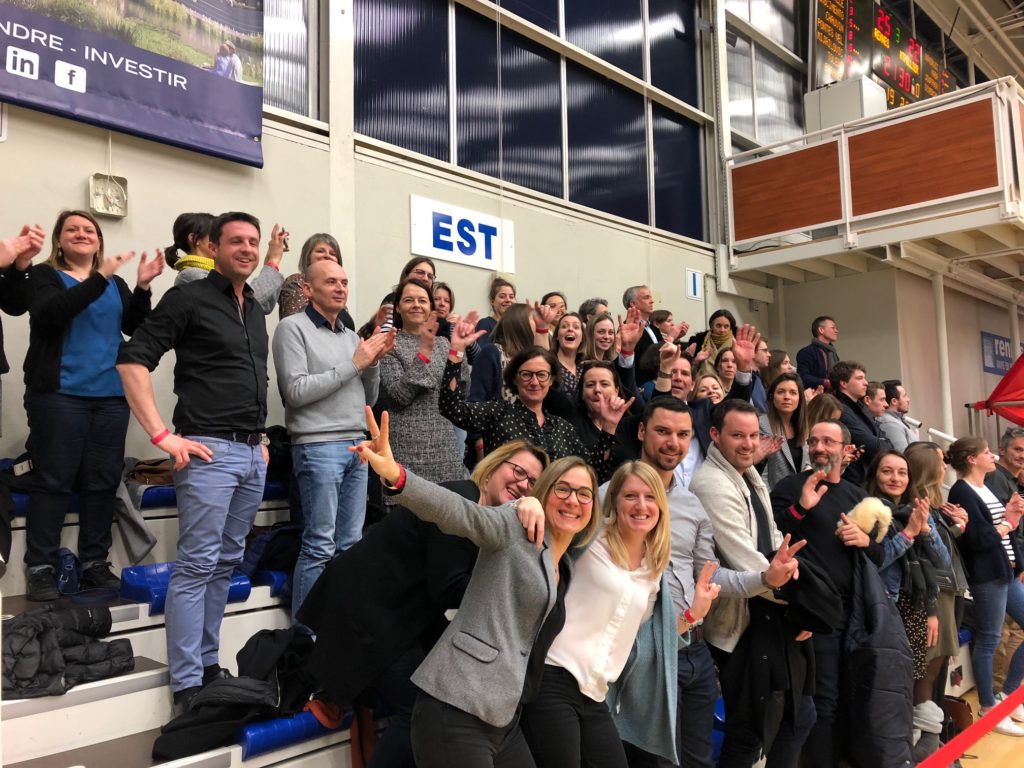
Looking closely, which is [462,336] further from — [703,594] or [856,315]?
[856,315]

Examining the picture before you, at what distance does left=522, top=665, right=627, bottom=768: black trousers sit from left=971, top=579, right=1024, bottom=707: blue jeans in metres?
3.42

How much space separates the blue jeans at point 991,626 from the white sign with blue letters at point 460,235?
4.07 m

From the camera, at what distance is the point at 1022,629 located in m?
4.96

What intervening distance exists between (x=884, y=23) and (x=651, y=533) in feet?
30.4

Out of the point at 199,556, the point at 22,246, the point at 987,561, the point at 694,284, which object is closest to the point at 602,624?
the point at 199,556

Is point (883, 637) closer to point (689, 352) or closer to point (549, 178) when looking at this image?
point (689, 352)

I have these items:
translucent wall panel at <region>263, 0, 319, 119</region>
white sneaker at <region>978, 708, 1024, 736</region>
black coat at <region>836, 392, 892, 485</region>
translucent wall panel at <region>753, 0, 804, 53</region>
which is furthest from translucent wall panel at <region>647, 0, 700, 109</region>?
white sneaker at <region>978, 708, 1024, 736</region>

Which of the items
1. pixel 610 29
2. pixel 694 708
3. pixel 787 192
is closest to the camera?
pixel 694 708

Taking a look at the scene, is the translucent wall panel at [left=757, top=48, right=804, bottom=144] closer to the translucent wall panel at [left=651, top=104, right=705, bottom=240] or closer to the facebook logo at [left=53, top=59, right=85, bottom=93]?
the translucent wall panel at [left=651, top=104, right=705, bottom=240]

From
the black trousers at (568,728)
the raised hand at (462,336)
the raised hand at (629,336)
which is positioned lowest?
the black trousers at (568,728)

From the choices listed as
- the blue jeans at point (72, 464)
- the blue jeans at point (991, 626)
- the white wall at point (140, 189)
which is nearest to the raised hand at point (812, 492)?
the blue jeans at point (991, 626)

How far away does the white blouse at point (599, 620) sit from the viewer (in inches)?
82.7

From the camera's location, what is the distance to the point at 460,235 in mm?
5949

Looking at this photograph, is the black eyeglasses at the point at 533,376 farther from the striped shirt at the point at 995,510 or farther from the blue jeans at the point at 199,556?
the striped shirt at the point at 995,510
